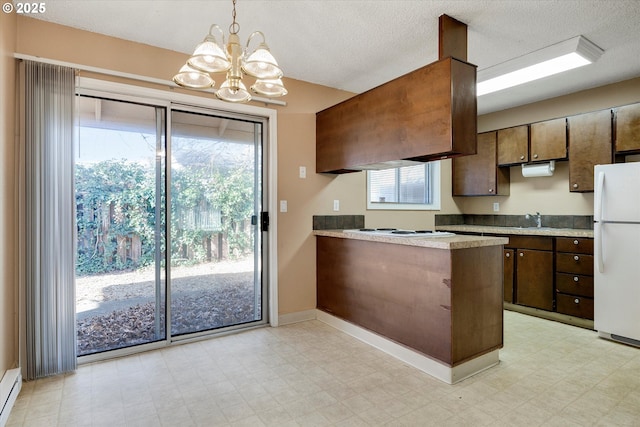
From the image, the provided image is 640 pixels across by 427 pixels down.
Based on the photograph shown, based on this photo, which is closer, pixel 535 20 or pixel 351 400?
pixel 351 400

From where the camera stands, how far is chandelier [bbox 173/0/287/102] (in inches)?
68.0

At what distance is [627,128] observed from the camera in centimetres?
339

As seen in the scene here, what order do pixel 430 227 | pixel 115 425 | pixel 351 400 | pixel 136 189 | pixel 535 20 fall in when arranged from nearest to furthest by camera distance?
pixel 115 425 < pixel 351 400 < pixel 535 20 < pixel 136 189 < pixel 430 227

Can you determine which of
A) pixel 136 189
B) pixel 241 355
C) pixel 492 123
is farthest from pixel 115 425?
pixel 492 123

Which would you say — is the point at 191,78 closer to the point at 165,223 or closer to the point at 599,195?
the point at 165,223

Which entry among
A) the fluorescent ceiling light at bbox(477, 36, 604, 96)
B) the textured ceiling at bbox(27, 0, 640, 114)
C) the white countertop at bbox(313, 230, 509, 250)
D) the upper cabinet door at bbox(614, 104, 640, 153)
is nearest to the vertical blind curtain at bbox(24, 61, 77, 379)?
the textured ceiling at bbox(27, 0, 640, 114)

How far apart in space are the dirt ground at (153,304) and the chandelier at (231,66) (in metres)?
1.80

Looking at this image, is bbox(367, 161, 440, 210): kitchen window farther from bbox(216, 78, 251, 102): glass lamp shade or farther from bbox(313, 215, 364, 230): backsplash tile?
bbox(216, 78, 251, 102): glass lamp shade

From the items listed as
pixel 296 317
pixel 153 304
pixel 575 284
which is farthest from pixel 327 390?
pixel 575 284

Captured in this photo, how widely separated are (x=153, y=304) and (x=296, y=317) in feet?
4.61

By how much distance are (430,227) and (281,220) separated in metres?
2.32

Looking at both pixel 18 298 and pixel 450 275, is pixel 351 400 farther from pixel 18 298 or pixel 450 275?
pixel 18 298

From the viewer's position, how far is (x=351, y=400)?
7.00ft

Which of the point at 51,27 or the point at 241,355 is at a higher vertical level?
the point at 51,27
